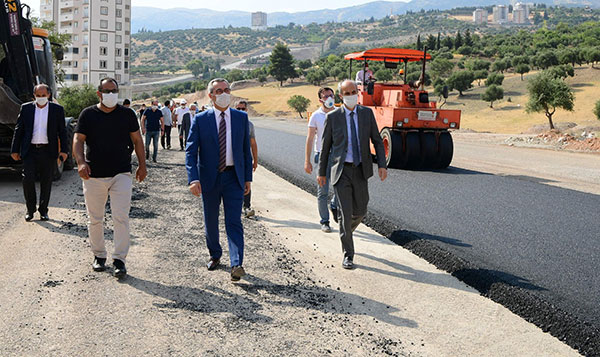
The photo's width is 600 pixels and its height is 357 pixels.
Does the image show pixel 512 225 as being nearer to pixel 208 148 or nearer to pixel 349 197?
pixel 349 197

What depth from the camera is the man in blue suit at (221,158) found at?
5691 millimetres

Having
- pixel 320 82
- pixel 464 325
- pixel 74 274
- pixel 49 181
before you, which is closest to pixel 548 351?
pixel 464 325

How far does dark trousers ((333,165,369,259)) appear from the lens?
6293 millimetres

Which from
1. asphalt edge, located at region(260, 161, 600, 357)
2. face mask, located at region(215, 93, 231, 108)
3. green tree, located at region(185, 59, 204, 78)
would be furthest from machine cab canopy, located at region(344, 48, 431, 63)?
green tree, located at region(185, 59, 204, 78)

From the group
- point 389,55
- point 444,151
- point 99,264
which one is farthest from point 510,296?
point 389,55

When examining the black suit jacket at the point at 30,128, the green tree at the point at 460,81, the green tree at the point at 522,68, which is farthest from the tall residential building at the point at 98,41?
the black suit jacket at the point at 30,128

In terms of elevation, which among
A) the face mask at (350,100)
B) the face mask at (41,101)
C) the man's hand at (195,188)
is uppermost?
the face mask at (350,100)

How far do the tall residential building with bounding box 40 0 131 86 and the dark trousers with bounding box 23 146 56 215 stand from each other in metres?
86.3

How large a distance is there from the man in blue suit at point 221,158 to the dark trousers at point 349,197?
1.11 metres

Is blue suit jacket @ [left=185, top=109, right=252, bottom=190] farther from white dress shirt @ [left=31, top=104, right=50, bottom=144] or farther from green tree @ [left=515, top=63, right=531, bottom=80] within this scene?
green tree @ [left=515, top=63, right=531, bottom=80]

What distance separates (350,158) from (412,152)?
9.60 metres

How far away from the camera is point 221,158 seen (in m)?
5.74

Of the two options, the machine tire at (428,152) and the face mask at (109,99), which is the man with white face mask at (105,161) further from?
the machine tire at (428,152)

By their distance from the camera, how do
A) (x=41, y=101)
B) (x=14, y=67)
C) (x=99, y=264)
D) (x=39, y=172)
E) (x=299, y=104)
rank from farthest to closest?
(x=299, y=104), (x=14, y=67), (x=39, y=172), (x=41, y=101), (x=99, y=264)
